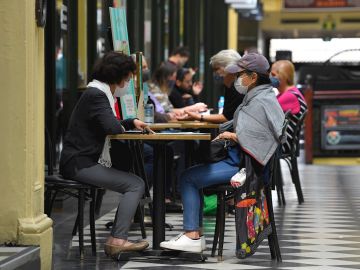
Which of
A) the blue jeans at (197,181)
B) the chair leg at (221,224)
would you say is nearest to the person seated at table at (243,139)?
the blue jeans at (197,181)

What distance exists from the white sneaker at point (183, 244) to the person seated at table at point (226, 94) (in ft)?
4.25

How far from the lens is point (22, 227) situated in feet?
19.0

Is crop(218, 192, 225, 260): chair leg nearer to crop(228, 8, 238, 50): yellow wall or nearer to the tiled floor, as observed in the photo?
the tiled floor

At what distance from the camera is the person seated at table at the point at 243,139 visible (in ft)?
21.0

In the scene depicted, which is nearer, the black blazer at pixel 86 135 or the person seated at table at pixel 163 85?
the black blazer at pixel 86 135

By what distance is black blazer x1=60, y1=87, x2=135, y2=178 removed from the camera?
647cm

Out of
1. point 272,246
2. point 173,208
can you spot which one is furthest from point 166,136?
point 173,208

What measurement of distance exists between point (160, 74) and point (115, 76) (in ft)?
10.8

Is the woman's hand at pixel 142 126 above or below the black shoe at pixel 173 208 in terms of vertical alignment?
above

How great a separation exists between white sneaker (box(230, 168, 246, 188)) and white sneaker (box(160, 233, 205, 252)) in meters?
0.46

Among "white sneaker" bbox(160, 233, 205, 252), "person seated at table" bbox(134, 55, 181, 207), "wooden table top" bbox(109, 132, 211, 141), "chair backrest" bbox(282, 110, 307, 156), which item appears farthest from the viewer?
"chair backrest" bbox(282, 110, 307, 156)

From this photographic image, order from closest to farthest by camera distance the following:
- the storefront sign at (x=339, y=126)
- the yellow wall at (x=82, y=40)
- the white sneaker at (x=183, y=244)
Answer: the white sneaker at (x=183, y=244) → the yellow wall at (x=82, y=40) → the storefront sign at (x=339, y=126)

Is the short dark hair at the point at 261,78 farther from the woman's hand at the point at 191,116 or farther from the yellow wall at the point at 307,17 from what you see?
the yellow wall at the point at 307,17

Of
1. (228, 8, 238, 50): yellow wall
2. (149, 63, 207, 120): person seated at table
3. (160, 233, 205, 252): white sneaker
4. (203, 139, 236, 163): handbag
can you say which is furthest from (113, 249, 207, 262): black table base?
(228, 8, 238, 50): yellow wall
